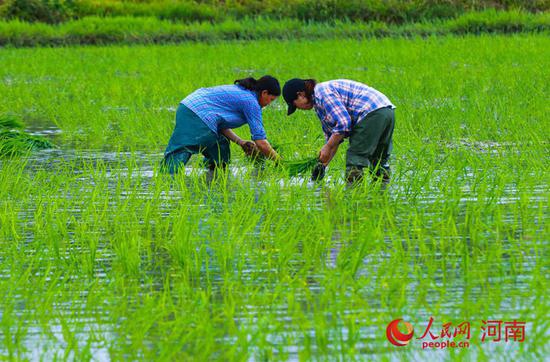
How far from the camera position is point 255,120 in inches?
220

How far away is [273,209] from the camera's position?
437cm

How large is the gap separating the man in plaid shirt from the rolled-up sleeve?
379 millimetres

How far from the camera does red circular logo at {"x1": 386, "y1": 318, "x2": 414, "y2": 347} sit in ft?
8.75

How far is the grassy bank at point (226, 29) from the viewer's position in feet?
55.5

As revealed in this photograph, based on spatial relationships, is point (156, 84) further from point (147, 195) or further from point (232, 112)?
point (147, 195)

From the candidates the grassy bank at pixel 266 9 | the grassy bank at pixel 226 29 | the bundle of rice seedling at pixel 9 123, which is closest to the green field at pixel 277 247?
the bundle of rice seedling at pixel 9 123

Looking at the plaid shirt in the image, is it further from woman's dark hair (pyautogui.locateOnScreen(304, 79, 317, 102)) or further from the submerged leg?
the submerged leg

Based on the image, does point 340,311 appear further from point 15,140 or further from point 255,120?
point 15,140

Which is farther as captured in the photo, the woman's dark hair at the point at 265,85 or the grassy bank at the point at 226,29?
the grassy bank at the point at 226,29

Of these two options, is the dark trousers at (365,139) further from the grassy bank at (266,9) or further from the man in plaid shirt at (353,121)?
the grassy bank at (266,9)

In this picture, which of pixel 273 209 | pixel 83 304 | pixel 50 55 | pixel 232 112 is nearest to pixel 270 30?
pixel 50 55

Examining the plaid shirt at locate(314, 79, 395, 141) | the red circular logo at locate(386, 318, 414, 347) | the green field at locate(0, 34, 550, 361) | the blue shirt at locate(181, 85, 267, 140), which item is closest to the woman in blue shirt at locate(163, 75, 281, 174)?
the blue shirt at locate(181, 85, 267, 140)

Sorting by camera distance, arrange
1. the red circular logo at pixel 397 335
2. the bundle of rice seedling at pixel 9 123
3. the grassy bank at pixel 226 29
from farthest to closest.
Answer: the grassy bank at pixel 226 29, the bundle of rice seedling at pixel 9 123, the red circular logo at pixel 397 335

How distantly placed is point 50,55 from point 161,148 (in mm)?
8812
